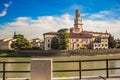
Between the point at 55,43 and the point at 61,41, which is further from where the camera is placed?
the point at 55,43

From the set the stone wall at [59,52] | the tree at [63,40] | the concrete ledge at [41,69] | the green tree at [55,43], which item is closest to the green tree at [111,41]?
the stone wall at [59,52]

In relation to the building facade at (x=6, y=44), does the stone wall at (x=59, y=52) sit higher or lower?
lower

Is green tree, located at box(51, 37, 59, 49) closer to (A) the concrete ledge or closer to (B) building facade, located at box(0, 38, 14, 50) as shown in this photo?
(B) building facade, located at box(0, 38, 14, 50)

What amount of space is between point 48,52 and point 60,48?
4041mm

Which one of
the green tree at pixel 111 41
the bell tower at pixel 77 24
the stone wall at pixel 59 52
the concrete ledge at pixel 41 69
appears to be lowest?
the stone wall at pixel 59 52

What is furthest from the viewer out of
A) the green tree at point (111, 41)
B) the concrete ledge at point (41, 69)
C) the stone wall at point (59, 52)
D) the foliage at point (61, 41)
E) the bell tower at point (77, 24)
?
the bell tower at point (77, 24)

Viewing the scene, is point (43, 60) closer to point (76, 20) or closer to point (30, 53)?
point (30, 53)

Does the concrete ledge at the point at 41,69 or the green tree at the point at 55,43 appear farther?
Result: the green tree at the point at 55,43

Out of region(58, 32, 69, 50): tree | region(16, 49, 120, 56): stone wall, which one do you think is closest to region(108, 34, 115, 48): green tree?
region(16, 49, 120, 56): stone wall

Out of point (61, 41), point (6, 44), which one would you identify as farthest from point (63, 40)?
point (6, 44)

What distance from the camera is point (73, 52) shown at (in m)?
81.5

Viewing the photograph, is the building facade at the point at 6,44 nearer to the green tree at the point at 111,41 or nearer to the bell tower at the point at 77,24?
the bell tower at the point at 77,24

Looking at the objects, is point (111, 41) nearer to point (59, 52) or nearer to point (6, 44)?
point (59, 52)

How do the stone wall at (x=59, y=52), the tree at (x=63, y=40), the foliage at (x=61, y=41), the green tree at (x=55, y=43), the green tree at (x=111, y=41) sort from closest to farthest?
the stone wall at (x=59, y=52) < the tree at (x=63, y=40) < the foliage at (x=61, y=41) < the green tree at (x=55, y=43) < the green tree at (x=111, y=41)
